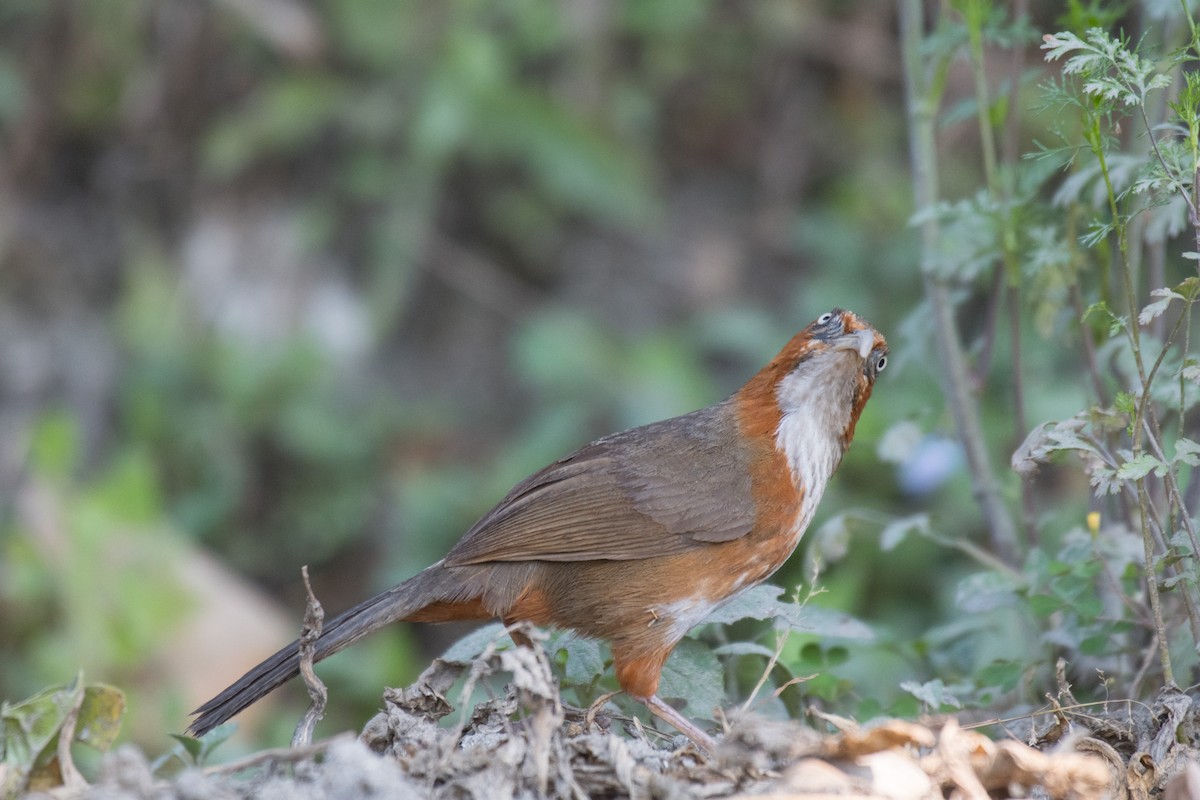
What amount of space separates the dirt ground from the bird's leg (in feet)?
1.05

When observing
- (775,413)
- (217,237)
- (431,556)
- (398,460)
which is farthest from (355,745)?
(217,237)

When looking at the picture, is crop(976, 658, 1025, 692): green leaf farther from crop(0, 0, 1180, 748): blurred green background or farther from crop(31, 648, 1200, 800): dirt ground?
crop(0, 0, 1180, 748): blurred green background

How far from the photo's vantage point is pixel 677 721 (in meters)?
3.10

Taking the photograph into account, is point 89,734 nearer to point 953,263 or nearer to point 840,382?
point 840,382

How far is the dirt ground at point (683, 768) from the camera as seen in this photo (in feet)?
7.56

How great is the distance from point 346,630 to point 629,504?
0.80 meters

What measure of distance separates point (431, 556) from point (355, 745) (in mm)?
3828

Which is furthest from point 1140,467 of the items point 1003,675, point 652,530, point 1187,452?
point 652,530

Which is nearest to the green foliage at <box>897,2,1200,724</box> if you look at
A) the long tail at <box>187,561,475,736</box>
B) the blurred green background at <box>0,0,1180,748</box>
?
the long tail at <box>187,561,475,736</box>

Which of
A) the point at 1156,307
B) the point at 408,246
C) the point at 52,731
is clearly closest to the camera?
the point at 1156,307

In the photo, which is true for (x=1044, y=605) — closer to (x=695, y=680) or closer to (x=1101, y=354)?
(x=1101, y=354)

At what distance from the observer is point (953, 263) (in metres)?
3.52

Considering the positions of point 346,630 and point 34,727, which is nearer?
point 34,727

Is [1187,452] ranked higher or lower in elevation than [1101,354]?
lower
